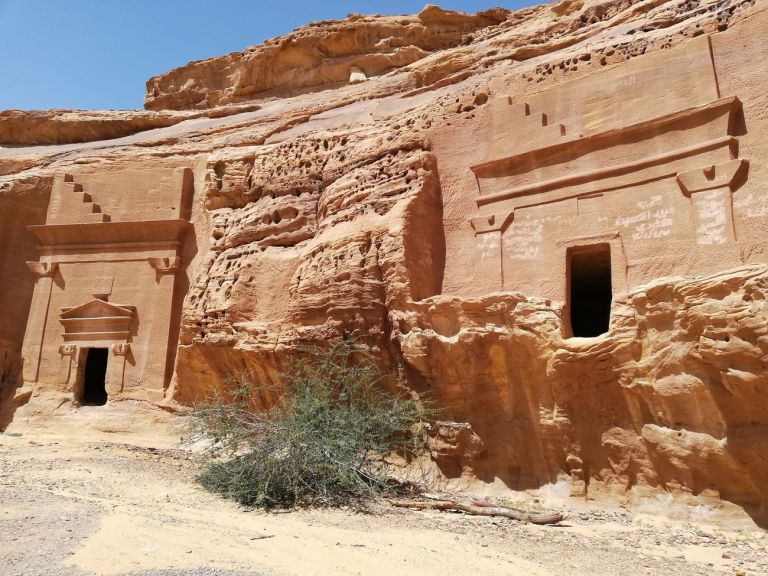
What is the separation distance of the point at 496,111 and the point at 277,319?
15.9ft

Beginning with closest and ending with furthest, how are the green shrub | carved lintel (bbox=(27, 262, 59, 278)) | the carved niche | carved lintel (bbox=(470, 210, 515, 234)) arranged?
the carved niche, the green shrub, carved lintel (bbox=(470, 210, 515, 234)), carved lintel (bbox=(27, 262, 59, 278))

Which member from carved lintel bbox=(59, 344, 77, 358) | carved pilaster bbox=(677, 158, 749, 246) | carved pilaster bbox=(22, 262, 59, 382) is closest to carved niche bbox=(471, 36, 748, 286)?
carved pilaster bbox=(677, 158, 749, 246)

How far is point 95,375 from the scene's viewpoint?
1526 cm

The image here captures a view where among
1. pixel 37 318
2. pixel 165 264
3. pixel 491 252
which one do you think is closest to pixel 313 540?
pixel 491 252

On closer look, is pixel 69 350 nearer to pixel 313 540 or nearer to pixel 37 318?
pixel 37 318

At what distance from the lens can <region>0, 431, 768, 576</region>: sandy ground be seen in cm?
496

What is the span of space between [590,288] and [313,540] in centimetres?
576

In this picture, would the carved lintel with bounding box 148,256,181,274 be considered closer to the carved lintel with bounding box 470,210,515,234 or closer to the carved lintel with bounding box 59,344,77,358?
the carved lintel with bounding box 59,344,77,358

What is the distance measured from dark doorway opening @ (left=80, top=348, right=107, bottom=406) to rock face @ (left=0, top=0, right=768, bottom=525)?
1144mm

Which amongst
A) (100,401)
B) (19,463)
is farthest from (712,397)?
(100,401)

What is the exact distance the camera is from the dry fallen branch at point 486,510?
6854 millimetres

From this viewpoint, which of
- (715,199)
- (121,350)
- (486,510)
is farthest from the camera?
(121,350)

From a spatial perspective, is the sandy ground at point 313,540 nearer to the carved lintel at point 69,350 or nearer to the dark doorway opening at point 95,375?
the carved lintel at point 69,350

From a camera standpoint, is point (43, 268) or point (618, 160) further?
point (43, 268)
